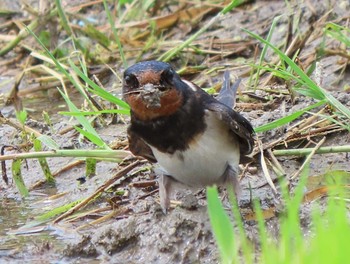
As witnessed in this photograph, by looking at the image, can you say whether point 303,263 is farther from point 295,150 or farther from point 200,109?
point 295,150

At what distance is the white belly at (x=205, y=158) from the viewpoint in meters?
3.94

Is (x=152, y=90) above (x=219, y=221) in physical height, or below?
below

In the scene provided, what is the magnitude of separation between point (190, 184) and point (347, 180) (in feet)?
2.44

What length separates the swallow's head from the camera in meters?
3.75

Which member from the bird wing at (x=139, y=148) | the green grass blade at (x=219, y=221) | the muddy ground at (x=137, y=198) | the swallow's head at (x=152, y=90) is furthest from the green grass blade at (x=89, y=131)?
the green grass blade at (x=219, y=221)

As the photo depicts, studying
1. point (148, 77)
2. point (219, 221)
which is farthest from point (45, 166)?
point (219, 221)

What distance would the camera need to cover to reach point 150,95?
373 cm

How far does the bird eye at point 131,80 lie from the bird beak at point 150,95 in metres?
0.07

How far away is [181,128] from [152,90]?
25cm

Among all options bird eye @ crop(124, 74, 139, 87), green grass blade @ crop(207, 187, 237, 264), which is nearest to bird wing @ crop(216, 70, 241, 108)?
bird eye @ crop(124, 74, 139, 87)

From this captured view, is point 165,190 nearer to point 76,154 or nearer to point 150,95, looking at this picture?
point 76,154

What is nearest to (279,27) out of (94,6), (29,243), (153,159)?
(94,6)

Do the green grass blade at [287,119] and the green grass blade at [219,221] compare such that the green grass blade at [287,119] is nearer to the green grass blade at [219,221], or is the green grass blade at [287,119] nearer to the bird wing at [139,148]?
the bird wing at [139,148]

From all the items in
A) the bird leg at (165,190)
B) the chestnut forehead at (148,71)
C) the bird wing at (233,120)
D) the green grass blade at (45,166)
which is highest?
the chestnut forehead at (148,71)
